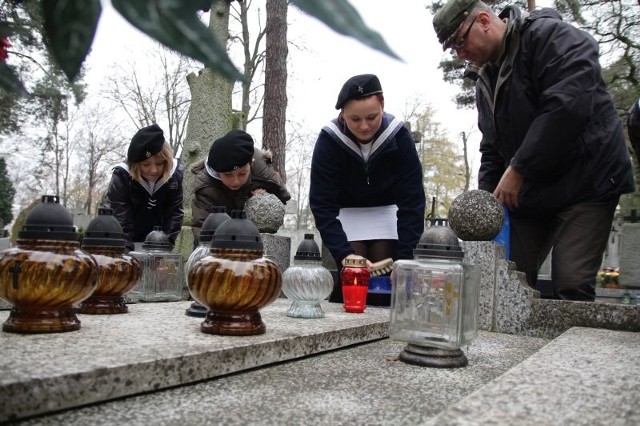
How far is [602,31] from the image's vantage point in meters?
12.3

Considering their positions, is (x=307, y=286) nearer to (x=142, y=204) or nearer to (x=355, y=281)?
(x=355, y=281)

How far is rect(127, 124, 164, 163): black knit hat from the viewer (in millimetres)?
3365

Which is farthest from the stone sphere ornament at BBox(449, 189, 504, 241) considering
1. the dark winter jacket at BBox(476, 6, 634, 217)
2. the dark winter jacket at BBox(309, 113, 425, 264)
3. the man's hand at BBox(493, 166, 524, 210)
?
the dark winter jacket at BBox(309, 113, 425, 264)

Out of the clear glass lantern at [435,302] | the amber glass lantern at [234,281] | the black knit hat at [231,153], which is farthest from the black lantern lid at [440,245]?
the black knit hat at [231,153]

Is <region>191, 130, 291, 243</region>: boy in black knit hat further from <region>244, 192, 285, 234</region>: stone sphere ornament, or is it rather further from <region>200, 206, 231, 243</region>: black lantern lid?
<region>200, 206, 231, 243</region>: black lantern lid

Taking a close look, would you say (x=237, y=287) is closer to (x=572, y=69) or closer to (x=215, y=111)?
(x=572, y=69)

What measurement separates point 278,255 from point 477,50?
6.42 ft

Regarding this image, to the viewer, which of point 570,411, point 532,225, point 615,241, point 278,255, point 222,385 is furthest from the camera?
point 615,241

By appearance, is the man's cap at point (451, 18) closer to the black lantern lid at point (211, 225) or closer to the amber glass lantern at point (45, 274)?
the black lantern lid at point (211, 225)

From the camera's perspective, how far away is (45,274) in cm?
151

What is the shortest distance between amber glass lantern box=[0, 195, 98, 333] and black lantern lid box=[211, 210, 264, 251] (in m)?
0.39

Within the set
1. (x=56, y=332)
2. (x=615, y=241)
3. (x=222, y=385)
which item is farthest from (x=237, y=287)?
(x=615, y=241)

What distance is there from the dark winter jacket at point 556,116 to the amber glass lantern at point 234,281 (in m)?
1.51

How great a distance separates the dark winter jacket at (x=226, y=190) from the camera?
11.7 feet
